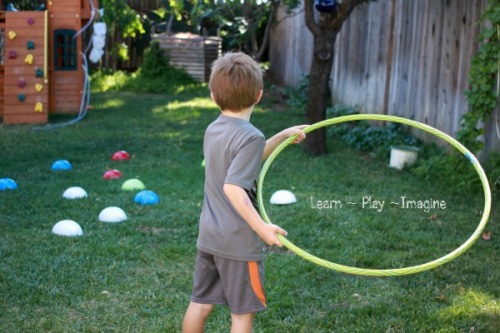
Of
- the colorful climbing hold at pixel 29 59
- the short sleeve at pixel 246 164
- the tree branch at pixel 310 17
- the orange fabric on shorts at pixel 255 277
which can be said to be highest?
the tree branch at pixel 310 17

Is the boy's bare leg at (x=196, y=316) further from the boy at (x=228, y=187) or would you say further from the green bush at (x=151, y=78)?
the green bush at (x=151, y=78)

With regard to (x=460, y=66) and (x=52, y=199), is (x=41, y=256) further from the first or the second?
(x=460, y=66)

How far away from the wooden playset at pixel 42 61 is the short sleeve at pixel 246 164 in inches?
340

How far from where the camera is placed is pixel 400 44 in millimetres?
9281

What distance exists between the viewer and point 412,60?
29.0ft

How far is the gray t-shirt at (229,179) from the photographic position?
9.14 ft

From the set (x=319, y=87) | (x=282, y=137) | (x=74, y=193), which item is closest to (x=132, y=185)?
(x=74, y=193)

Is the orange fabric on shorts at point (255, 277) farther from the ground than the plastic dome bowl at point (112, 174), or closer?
farther from the ground

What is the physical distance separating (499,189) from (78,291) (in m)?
3.92

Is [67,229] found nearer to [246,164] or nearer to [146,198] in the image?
[146,198]

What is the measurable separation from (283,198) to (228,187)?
10.5ft

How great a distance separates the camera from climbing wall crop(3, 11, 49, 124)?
427 inches

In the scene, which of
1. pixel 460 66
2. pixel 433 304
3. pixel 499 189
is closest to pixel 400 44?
pixel 460 66

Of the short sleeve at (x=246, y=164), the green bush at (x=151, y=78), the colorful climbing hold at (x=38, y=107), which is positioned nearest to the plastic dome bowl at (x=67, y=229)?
the short sleeve at (x=246, y=164)
